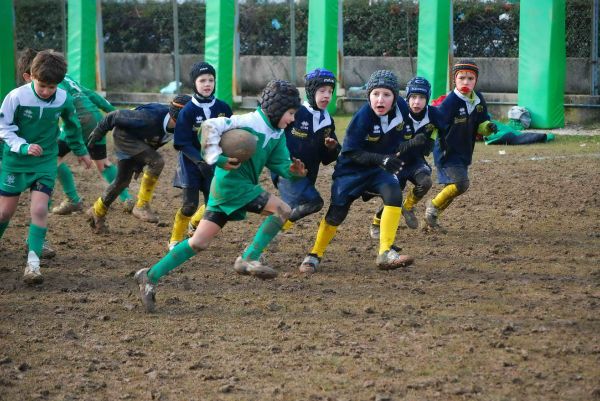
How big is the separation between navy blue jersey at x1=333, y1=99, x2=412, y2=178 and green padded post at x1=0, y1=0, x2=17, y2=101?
498 inches

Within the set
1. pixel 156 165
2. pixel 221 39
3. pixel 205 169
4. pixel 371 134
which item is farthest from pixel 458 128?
pixel 221 39

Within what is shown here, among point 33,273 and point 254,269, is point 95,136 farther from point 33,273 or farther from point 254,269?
point 254,269

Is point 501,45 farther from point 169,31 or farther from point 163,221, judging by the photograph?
point 163,221

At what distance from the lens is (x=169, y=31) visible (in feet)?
73.3

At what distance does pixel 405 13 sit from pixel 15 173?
13.1 metres

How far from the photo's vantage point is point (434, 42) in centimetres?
1705

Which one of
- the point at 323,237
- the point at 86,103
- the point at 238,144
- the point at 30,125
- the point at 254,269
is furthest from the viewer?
the point at 86,103

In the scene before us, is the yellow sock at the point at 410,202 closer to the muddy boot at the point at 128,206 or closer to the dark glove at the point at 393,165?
the dark glove at the point at 393,165

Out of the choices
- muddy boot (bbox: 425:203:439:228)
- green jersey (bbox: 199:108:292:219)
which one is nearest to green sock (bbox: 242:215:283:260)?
green jersey (bbox: 199:108:292:219)

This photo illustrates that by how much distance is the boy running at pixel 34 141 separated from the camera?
24.1ft

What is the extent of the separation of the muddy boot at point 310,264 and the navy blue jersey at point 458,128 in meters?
1.95

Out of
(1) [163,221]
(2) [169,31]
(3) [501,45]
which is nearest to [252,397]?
(1) [163,221]

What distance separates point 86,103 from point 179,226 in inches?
91.5

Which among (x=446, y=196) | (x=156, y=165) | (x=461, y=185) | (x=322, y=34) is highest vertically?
(x=322, y=34)
